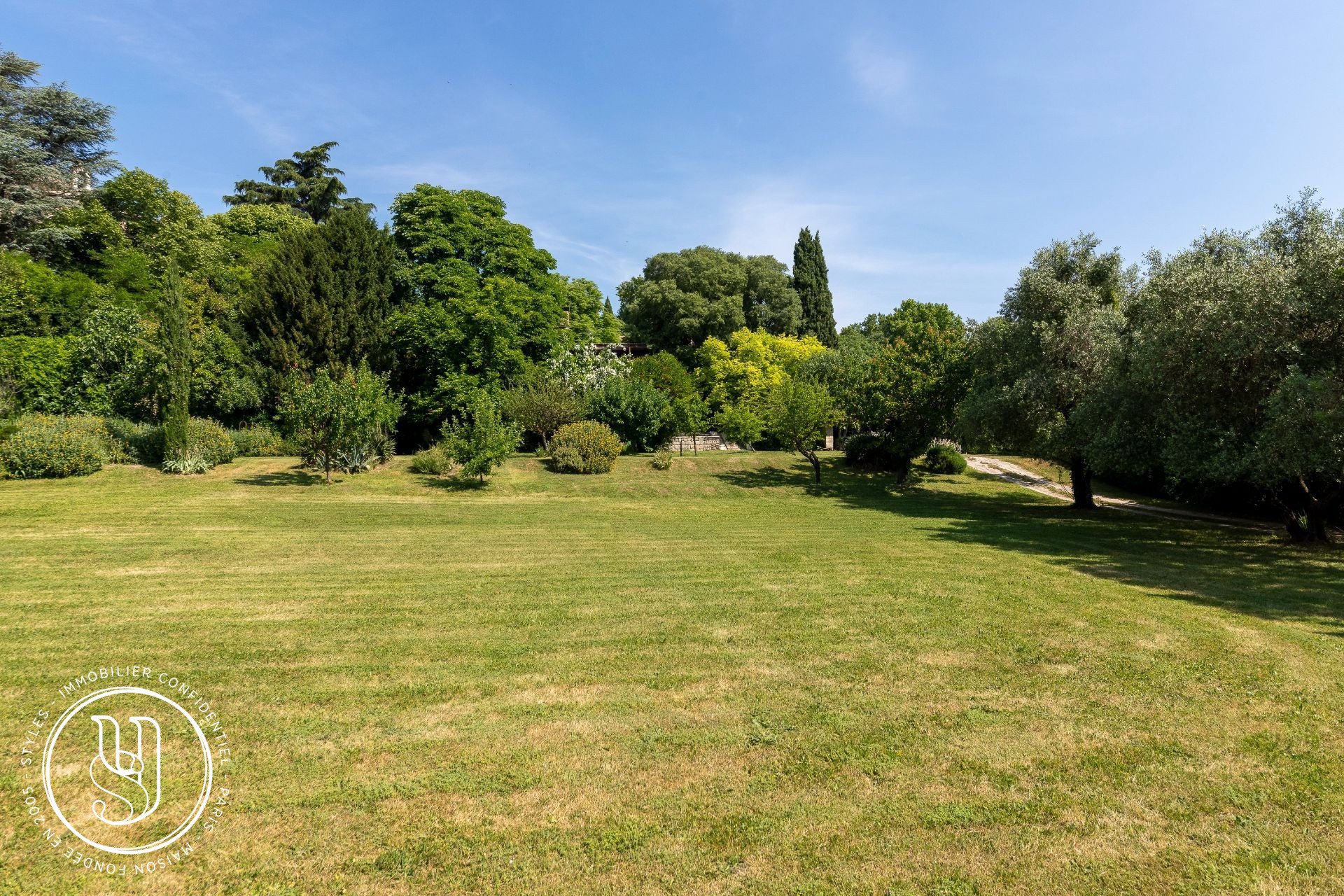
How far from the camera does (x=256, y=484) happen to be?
21.0 metres

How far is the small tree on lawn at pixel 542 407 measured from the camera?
1198 inches

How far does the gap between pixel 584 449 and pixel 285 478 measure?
457 inches

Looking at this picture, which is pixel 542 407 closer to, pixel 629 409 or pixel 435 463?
pixel 629 409

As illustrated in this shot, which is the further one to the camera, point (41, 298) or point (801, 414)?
point (41, 298)

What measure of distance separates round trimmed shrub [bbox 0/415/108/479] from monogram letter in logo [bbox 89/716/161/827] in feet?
66.9

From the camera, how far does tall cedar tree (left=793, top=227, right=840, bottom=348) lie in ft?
185

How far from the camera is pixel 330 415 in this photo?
21.9m

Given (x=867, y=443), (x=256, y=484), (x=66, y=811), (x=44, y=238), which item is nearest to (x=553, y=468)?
(x=256, y=484)

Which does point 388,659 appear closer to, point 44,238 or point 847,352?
point 847,352

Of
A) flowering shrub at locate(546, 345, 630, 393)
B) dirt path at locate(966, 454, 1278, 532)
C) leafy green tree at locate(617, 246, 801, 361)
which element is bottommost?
dirt path at locate(966, 454, 1278, 532)

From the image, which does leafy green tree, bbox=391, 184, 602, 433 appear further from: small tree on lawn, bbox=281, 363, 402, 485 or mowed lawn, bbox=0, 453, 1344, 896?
mowed lawn, bbox=0, 453, 1344, 896

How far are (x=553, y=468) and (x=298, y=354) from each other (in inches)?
537

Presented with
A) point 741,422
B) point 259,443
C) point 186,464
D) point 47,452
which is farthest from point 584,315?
point 47,452

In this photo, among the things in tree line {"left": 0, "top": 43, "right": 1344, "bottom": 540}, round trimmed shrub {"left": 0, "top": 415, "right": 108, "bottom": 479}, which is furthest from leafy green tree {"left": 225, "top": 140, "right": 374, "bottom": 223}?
round trimmed shrub {"left": 0, "top": 415, "right": 108, "bottom": 479}
